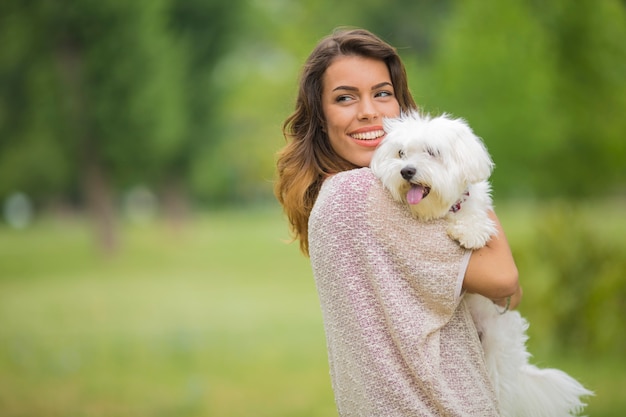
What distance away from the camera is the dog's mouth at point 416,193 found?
2.28 m

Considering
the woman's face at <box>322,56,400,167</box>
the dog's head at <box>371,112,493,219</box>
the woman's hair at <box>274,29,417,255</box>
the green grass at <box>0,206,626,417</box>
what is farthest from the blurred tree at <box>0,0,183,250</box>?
the dog's head at <box>371,112,493,219</box>

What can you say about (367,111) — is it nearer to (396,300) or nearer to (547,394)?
(396,300)

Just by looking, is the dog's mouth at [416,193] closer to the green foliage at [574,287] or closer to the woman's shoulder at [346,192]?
the woman's shoulder at [346,192]

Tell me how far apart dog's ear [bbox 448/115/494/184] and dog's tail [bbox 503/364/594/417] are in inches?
26.4

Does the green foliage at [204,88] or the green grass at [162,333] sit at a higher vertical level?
the green foliage at [204,88]

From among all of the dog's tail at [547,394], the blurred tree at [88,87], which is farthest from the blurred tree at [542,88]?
the blurred tree at [88,87]

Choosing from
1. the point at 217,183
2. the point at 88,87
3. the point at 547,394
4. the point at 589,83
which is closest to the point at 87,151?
the point at 88,87

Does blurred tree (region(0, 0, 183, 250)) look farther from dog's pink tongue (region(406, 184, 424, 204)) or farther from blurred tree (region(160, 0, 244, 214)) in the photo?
dog's pink tongue (region(406, 184, 424, 204))

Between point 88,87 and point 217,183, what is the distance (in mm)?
15004

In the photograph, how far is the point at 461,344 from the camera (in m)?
2.25

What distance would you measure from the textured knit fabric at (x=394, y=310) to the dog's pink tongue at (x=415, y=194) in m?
0.04

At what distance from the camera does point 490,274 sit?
2.24 meters

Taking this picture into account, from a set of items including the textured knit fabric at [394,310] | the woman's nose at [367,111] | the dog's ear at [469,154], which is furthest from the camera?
the woman's nose at [367,111]

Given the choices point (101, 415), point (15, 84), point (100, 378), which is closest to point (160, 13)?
point (15, 84)
